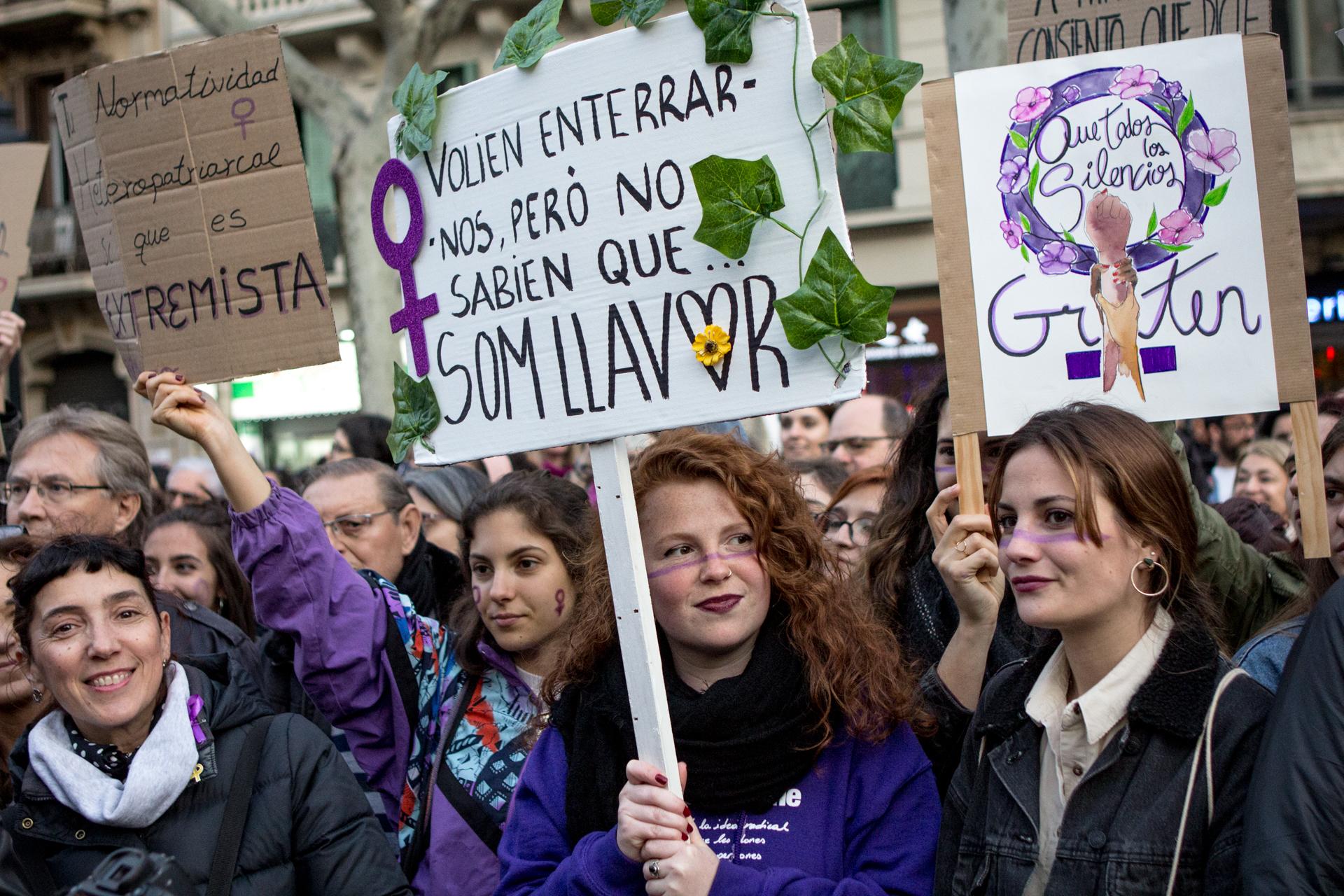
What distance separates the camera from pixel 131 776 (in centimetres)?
234

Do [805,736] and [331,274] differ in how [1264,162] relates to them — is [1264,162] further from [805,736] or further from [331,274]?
[331,274]

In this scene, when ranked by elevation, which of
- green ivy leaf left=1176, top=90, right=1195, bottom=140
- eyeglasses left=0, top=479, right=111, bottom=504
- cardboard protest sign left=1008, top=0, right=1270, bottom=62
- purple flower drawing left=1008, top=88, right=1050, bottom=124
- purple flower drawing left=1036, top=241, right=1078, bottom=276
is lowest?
eyeglasses left=0, top=479, right=111, bottom=504

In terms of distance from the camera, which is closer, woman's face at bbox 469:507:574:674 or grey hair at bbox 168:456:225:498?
woman's face at bbox 469:507:574:674

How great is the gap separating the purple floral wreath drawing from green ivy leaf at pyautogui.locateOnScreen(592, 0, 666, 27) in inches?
33.9

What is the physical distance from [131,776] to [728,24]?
1673mm

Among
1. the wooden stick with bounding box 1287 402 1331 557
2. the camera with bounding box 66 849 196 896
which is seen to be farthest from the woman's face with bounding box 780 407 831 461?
the camera with bounding box 66 849 196 896

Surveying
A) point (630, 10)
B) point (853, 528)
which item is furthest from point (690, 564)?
point (853, 528)

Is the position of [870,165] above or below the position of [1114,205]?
above

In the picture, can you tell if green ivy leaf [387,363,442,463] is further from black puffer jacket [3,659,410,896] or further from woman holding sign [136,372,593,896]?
black puffer jacket [3,659,410,896]

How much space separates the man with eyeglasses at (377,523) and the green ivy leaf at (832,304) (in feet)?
6.55

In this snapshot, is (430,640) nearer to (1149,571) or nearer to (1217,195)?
(1149,571)

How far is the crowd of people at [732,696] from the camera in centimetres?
191

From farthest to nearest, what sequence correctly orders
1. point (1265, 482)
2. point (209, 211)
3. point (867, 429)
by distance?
point (867, 429)
point (1265, 482)
point (209, 211)

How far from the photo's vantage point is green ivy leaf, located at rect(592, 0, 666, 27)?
7.24 ft
